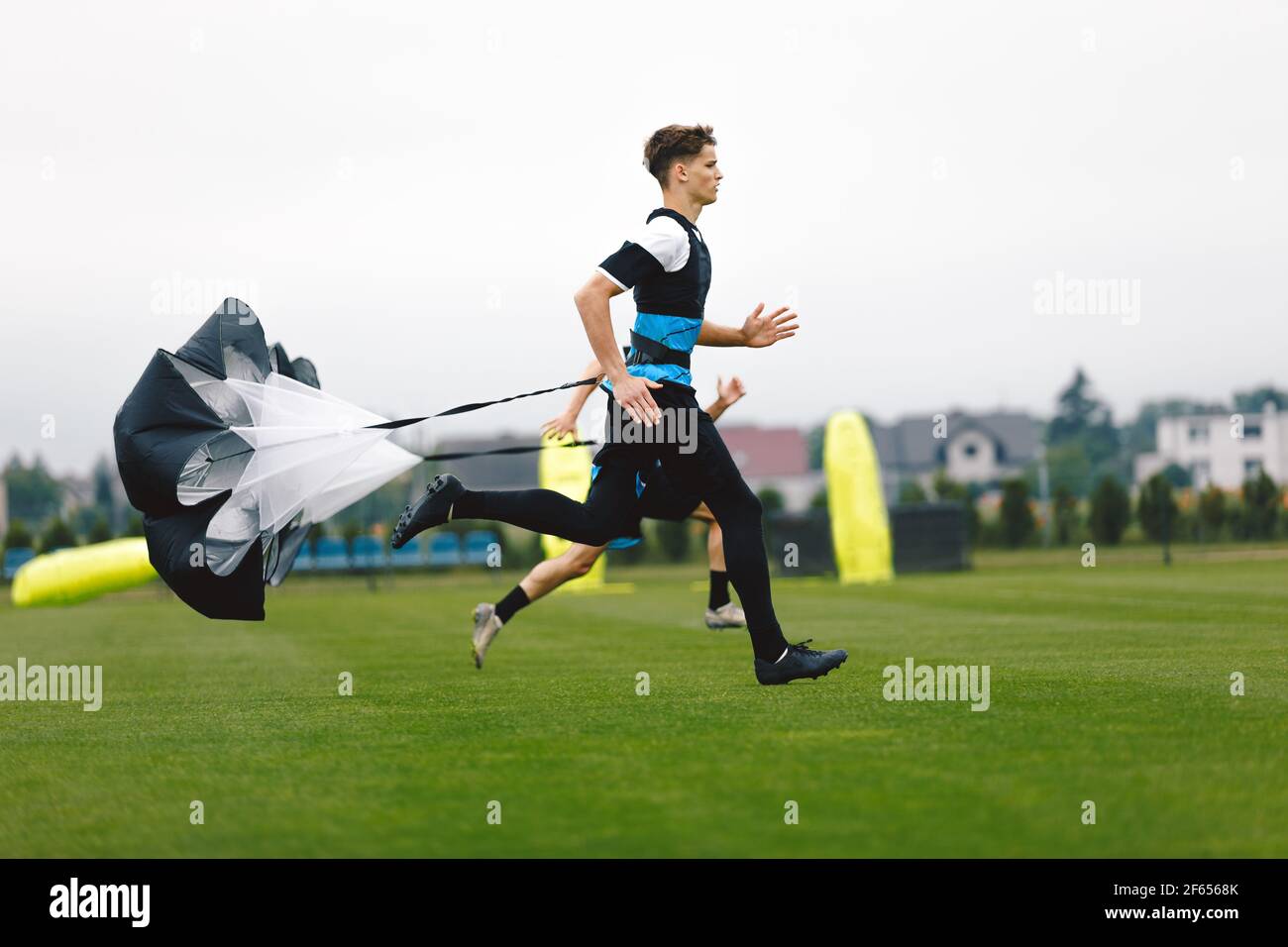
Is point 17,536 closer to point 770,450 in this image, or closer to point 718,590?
point 718,590

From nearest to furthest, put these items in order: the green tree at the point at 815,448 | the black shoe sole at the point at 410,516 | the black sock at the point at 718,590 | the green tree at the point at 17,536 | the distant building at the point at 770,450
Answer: the black shoe sole at the point at 410,516
the black sock at the point at 718,590
the green tree at the point at 17,536
the green tree at the point at 815,448
the distant building at the point at 770,450

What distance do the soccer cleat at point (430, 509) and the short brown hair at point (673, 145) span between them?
6.02ft

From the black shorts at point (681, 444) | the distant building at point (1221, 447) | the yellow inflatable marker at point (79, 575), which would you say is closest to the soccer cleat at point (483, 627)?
the black shorts at point (681, 444)

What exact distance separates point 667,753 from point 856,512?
787 inches

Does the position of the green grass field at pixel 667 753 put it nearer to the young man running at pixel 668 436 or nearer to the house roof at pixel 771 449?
the young man running at pixel 668 436

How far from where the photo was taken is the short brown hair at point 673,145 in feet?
23.6

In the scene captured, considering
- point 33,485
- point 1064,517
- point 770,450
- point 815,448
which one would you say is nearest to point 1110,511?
point 1064,517

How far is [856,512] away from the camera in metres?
25.1

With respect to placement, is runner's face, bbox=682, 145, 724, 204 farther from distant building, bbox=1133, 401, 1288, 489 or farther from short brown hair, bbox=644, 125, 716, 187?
distant building, bbox=1133, 401, 1288, 489

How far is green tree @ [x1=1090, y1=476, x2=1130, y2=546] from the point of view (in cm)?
3747

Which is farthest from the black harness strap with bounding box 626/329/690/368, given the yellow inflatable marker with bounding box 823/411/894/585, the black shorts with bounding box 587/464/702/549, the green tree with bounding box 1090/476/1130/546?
the green tree with bounding box 1090/476/1130/546

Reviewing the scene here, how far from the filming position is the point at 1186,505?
3928 cm
